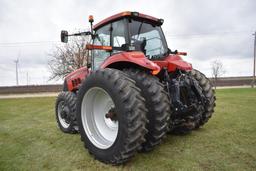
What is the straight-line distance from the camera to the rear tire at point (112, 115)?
2.57m

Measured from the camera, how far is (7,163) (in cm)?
301

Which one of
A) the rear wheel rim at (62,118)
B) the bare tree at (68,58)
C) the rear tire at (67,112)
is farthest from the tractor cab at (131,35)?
the bare tree at (68,58)

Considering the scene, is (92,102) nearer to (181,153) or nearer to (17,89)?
(181,153)

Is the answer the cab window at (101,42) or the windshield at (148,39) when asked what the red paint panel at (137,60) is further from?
the cab window at (101,42)

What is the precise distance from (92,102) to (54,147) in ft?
3.71

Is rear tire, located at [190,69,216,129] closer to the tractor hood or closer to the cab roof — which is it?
the tractor hood

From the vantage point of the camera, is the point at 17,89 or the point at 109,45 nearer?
the point at 109,45

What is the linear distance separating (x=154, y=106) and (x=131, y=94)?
0.39 m

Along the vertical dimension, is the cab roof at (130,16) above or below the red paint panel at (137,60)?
above

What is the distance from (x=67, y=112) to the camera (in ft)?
15.1

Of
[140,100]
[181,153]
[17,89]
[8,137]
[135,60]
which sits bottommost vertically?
[17,89]

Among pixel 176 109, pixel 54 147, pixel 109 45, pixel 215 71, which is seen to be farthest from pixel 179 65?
pixel 215 71

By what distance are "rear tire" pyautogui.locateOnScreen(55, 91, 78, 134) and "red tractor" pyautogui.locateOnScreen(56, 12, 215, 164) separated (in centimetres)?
2

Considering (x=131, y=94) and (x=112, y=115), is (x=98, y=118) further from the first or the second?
(x=131, y=94)
